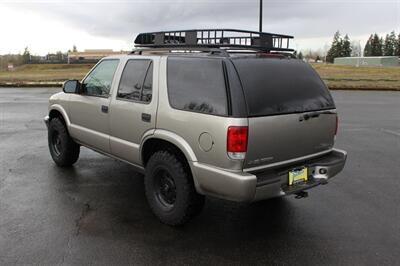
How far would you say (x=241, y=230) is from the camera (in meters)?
4.09

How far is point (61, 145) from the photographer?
612 cm

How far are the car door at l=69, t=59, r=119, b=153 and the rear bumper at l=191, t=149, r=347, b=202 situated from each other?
1.80 metres

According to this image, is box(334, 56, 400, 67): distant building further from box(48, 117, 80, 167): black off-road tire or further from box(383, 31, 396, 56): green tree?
box(48, 117, 80, 167): black off-road tire

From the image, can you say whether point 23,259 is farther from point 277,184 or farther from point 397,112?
point 397,112

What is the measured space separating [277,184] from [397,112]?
10980mm

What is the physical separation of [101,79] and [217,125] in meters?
2.35

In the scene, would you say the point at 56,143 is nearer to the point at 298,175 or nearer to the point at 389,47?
the point at 298,175

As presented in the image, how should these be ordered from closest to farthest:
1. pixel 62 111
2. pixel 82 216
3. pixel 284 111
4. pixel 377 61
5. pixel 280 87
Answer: pixel 284 111, pixel 280 87, pixel 82 216, pixel 62 111, pixel 377 61

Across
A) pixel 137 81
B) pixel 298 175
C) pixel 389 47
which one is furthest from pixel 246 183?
pixel 389 47

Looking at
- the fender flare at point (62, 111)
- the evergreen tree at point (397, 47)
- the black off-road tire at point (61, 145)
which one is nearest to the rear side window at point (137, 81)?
the fender flare at point (62, 111)

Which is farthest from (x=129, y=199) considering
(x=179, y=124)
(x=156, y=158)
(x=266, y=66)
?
(x=266, y=66)

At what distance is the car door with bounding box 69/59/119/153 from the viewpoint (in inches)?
198

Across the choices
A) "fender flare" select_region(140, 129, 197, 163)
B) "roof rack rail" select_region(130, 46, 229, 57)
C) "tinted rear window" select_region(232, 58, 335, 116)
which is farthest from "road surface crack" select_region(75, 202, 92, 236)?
"tinted rear window" select_region(232, 58, 335, 116)

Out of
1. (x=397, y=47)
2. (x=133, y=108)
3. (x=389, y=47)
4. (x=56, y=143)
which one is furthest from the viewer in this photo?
(x=389, y=47)
